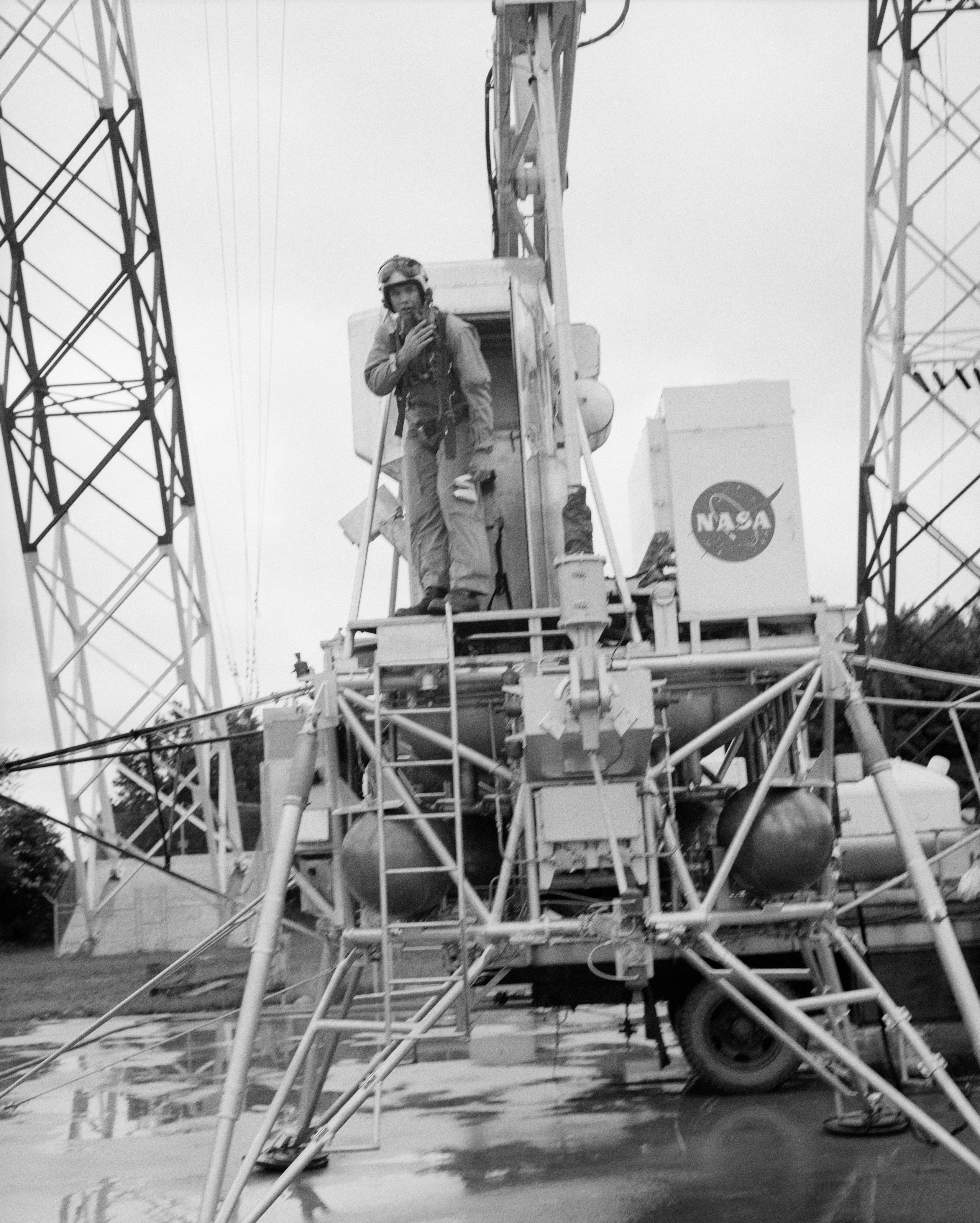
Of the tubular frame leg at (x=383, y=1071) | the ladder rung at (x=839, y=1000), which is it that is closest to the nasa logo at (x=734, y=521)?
the ladder rung at (x=839, y=1000)

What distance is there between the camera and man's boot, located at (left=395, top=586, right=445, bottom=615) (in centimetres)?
1054

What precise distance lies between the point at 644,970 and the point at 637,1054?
7.27 metres

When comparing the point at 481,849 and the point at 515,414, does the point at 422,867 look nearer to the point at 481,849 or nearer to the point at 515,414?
the point at 481,849

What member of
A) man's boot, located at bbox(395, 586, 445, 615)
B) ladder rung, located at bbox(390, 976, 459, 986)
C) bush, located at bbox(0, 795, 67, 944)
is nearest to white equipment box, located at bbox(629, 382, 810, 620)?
man's boot, located at bbox(395, 586, 445, 615)

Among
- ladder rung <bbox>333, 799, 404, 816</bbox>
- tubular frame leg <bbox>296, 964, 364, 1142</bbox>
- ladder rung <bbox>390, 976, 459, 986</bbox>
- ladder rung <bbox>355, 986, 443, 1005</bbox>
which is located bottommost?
tubular frame leg <bbox>296, 964, 364, 1142</bbox>

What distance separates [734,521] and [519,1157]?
181 inches

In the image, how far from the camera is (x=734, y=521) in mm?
10352

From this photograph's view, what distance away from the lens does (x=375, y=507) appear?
40.2 feet

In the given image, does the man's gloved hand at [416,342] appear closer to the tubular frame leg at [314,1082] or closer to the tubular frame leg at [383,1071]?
the tubular frame leg at [383,1071]

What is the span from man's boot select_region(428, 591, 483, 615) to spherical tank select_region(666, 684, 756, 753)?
1.43 m

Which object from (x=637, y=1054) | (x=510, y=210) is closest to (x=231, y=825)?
(x=637, y=1054)

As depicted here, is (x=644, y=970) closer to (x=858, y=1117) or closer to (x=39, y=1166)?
(x=858, y=1117)

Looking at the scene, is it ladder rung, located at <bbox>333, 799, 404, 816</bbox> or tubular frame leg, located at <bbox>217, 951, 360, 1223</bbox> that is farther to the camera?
ladder rung, located at <bbox>333, 799, 404, 816</bbox>

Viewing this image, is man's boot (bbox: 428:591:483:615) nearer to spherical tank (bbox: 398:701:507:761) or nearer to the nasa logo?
spherical tank (bbox: 398:701:507:761)
